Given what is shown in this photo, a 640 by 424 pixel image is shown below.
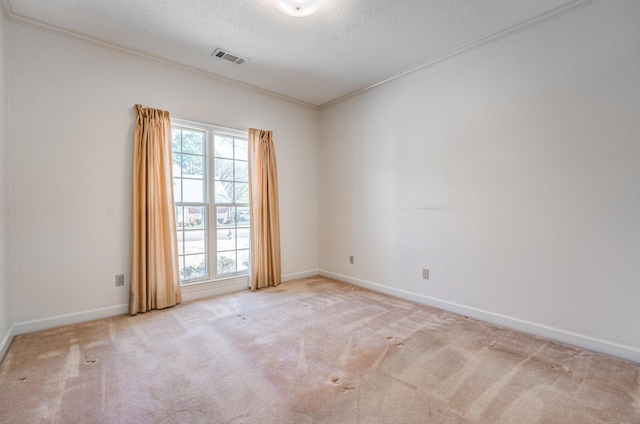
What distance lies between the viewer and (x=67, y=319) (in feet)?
9.62

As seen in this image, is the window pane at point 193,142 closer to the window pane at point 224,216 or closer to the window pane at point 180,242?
the window pane at point 224,216

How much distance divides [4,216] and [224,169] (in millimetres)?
2202

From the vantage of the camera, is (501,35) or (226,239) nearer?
(501,35)

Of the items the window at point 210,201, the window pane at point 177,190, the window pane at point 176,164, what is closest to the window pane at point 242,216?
the window at point 210,201

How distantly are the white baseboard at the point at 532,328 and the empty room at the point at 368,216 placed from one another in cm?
2

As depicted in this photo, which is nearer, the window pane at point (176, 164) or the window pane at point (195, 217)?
the window pane at point (176, 164)

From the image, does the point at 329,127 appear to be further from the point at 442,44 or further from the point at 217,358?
the point at 217,358

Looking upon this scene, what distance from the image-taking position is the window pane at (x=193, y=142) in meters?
3.76

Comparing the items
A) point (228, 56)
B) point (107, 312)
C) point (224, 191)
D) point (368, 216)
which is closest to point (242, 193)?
point (224, 191)

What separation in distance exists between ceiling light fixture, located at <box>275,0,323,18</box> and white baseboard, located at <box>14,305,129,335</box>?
135 inches

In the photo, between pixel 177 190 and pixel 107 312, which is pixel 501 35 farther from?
pixel 107 312

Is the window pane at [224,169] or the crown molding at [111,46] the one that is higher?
Answer: the crown molding at [111,46]

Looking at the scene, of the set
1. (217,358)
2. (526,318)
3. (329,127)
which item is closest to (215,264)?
(217,358)

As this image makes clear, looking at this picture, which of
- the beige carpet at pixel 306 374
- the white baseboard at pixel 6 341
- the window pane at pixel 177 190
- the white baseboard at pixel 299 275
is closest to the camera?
the beige carpet at pixel 306 374
